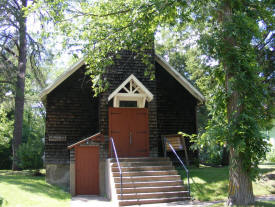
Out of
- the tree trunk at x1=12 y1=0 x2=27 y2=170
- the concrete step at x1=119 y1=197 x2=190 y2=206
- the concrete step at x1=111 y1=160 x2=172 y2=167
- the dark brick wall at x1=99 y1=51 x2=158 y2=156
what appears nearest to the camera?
the concrete step at x1=119 y1=197 x2=190 y2=206

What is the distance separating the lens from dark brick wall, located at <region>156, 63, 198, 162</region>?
15.8 metres

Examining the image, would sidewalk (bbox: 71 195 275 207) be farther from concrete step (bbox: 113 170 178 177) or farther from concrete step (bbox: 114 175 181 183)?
concrete step (bbox: 113 170 178 177)

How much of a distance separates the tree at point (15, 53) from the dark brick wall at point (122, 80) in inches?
340

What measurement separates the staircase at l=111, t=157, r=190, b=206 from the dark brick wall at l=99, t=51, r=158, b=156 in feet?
6.69

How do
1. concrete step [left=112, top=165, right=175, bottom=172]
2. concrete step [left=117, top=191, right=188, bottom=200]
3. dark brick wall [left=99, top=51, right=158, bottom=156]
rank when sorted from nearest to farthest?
concrete step [left=117, top=191, right=188, bottom=200]
concrete step [left=112, top=165, right=175, bottom=172]
dark brick wall [left=99, top=51, right=158, bottom=156]

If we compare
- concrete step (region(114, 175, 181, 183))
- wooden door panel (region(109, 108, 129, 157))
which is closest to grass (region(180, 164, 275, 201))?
concrete step (region(114, 175, 181, 183))

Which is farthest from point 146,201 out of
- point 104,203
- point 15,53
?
point 15,53

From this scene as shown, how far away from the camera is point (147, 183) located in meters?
11.0

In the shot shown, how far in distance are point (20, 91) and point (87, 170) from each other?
9486 millimetres

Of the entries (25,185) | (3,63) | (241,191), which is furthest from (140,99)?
(3,63)

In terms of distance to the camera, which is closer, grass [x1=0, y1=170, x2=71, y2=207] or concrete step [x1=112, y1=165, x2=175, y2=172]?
grass [x1=0, y1=170, x2=71, y2=207]

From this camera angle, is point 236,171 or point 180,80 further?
point 180,80

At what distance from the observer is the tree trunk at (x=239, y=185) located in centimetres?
832

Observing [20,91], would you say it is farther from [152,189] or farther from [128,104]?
[152,189]
